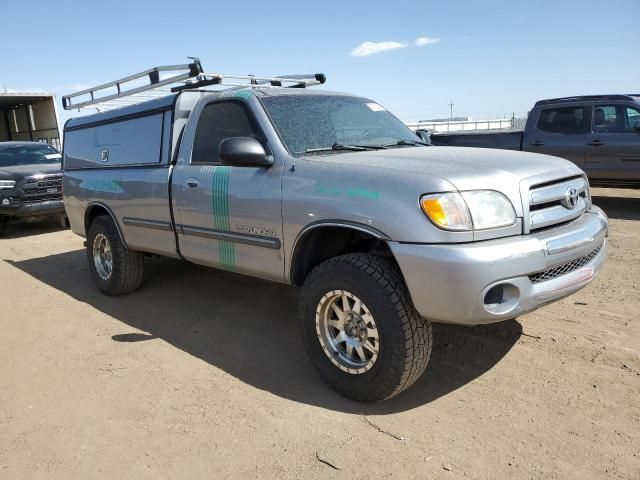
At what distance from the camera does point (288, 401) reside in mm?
3279

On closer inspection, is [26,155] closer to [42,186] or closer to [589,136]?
[42,186]

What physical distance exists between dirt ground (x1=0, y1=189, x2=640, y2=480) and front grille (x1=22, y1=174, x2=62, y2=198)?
5.76 metres

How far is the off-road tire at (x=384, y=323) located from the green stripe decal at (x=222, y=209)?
101cm

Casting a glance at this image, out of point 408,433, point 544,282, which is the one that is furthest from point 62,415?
point 544,282

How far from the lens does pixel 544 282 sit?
2.88m

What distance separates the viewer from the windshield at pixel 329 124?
12.3 feet

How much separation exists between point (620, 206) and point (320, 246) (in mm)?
7461

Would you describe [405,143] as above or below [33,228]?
above

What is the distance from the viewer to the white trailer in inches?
704

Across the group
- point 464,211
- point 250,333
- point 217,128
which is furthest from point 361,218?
point 250,333

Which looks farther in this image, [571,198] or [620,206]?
[620,206]

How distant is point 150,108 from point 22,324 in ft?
7.67

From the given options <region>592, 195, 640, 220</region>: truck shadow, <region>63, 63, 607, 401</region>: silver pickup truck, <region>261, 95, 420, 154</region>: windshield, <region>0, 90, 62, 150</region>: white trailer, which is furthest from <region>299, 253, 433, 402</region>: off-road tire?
<region>0, 90, 62, 150</region>: white trailer

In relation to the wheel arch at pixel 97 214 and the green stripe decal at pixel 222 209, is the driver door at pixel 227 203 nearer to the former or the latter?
the green stripe decal at pixel 222 209
